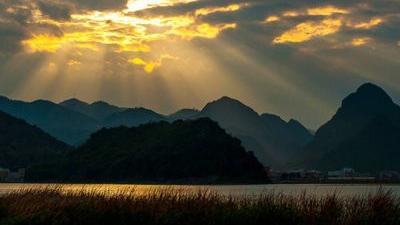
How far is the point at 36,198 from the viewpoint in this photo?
31.2 meters

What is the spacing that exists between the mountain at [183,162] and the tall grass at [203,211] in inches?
5813

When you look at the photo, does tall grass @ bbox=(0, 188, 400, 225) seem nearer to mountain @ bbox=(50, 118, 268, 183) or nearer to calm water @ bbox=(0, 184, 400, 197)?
calm water @ bbox=(0, 184, 400, 197)

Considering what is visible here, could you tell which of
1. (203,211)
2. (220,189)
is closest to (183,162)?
(220,189)

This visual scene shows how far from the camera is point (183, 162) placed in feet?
599

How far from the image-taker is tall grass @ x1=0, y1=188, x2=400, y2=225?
90.7 ft

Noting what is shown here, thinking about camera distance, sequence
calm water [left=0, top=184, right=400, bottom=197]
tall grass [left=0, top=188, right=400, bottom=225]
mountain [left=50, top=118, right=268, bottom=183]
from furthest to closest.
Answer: mountain [left=50, top=118, right=268, bottom=183]
calm water [left=0, top=184, right=400, bottom=197]
tall grass [left=0, top=188, right=400, bottom=225]

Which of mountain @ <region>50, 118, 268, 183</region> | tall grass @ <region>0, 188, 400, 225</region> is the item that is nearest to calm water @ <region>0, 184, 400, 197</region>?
tall grass @ <region>0, 188, 400, 225</region>

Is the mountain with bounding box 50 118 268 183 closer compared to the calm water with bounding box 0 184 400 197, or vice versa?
the calm water with bounding box 0 184 400 197

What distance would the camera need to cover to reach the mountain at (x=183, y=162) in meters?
180

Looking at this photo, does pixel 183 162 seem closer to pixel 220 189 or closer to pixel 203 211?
pixel 220 189

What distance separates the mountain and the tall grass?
148 meters

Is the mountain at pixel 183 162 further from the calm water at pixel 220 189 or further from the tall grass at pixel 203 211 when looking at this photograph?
the tall grass at pixel 203 211

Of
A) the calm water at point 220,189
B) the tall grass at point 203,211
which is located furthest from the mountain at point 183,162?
the tall grass at point 203,211

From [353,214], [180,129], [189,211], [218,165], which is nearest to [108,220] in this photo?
[189,211]
